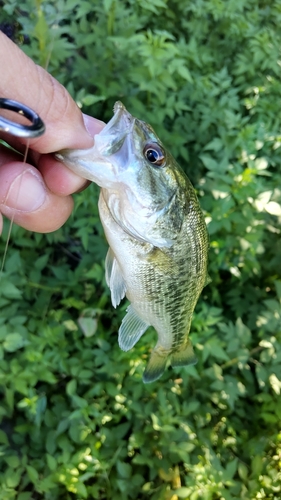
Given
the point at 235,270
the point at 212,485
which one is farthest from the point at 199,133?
the point at 212,485

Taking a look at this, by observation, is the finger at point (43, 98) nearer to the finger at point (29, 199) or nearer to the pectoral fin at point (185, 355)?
the finger at point (29, 199)

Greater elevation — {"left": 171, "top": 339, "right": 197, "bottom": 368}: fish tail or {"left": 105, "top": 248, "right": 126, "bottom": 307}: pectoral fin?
{"left": 105, "top": 248, "right": 126, "bottom": 307}: pectoral fin

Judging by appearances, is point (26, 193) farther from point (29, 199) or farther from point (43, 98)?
point (43, 98)

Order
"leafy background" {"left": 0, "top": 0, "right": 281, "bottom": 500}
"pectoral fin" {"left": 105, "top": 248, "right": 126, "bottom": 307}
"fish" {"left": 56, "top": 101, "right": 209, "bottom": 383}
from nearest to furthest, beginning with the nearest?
"fish" {"left": 56, "top": 101, "right": 209, "bottom": 383}
"pectoral fin" {"left": 105, "top": 248, "right": 126, "bottom": 307}
"leafy background" {"left": 0, "top": 0, "right": 281, "bottom": 500}

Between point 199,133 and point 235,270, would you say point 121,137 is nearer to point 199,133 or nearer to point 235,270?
point 235,270

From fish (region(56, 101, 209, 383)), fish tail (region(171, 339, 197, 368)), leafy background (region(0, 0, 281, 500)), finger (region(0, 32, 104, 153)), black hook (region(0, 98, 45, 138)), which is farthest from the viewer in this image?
leafy background (region(0, 0, 281, 500))

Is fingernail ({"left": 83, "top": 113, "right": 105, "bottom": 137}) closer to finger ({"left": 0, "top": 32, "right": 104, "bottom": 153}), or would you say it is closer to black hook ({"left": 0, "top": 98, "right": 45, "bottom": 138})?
finger ({"left": 0, "top": 32, "right": 104, "bottom": 153})

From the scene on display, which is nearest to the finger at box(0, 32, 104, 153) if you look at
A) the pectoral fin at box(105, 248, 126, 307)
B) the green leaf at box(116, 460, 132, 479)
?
the pectoral fin at box(105, 248, 126, 307)

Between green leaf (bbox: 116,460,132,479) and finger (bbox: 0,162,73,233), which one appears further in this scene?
green leaf (bbox: 116,460,132,479)
